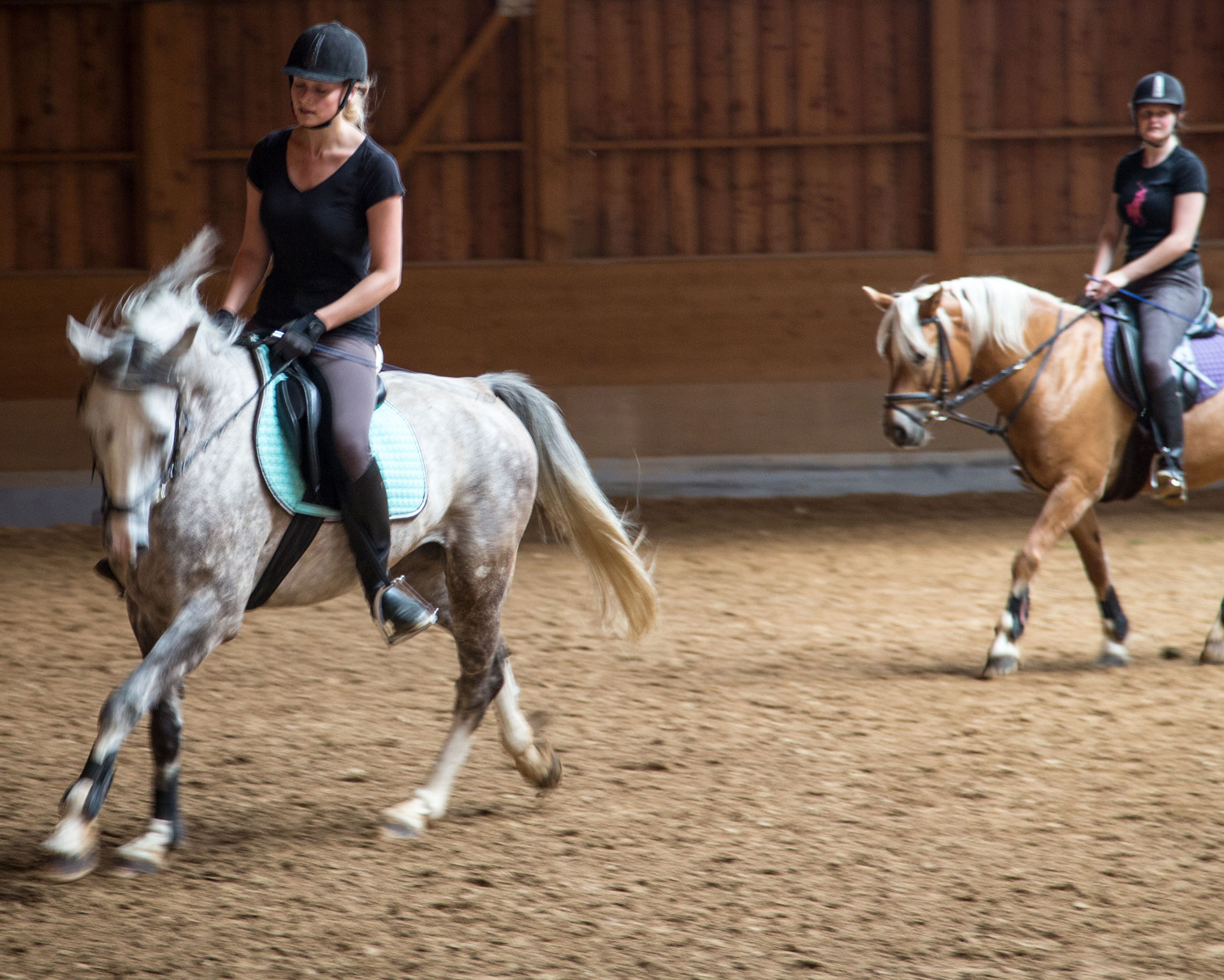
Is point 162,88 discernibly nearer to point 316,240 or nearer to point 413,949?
point 316,240

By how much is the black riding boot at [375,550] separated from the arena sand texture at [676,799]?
2.33ft

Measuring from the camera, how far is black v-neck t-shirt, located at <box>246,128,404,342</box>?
11.7ft

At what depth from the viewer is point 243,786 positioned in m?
4.32

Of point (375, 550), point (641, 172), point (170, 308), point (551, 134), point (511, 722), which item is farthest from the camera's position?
point (641, 172)

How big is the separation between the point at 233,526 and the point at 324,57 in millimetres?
1274

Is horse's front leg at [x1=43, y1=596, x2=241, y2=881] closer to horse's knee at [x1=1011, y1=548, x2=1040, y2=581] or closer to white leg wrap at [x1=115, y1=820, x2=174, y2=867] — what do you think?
white leg wrap at [x1=115, y1=820, x2=174, y2=867]

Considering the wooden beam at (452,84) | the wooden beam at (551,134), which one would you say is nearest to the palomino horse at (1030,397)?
the wooden beam at (551,134)

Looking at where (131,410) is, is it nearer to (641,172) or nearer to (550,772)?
(550,772)

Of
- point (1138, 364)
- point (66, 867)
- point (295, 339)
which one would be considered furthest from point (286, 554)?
point (1138, 364)

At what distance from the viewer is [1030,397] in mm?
5863

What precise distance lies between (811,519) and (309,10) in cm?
579

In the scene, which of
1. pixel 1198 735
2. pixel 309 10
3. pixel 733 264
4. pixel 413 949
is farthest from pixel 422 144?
pixel 413 949

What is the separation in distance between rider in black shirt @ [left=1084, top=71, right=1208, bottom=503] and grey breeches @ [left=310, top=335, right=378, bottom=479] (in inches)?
149

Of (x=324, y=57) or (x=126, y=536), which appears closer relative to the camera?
(x=126, y=536)
